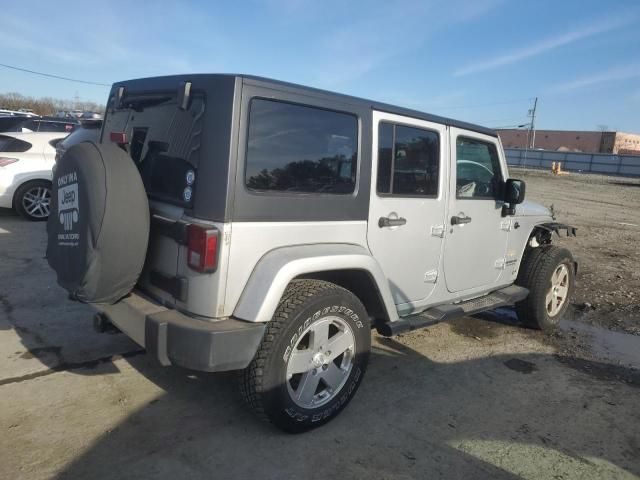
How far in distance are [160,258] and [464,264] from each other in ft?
7.98

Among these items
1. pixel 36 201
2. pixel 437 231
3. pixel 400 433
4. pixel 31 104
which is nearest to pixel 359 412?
pixel 400 433

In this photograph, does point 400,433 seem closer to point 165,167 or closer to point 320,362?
point 320,362

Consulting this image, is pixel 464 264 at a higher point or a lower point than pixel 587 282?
higher

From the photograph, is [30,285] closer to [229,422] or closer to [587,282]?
[229,422]

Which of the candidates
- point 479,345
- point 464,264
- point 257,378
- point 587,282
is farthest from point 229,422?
point 587,282

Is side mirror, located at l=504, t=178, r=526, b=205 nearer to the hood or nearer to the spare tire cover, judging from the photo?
the hood

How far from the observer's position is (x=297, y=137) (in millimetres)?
2881

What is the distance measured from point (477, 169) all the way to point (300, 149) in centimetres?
191

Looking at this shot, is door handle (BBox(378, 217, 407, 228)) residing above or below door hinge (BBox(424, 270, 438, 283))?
above

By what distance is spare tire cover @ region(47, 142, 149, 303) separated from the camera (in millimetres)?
2574

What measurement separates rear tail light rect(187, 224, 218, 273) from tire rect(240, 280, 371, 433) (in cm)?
47

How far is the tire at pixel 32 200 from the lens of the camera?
28.7 ft

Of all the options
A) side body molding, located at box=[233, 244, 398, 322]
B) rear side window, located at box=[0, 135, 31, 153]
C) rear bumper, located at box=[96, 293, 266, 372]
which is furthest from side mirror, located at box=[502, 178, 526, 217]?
rear side window, located at box=[0, 135, 31, 153]

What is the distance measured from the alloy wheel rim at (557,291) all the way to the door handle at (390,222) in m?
2.32
